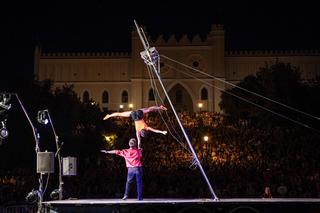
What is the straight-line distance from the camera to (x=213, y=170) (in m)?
28.2

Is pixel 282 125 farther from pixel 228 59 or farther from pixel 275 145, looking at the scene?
pixel 228 59

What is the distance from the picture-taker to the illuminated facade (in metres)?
75.8

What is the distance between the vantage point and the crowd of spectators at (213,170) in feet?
82.6

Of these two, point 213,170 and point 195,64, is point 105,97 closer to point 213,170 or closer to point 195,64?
point 195,64

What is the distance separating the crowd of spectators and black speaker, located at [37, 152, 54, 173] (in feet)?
16.1

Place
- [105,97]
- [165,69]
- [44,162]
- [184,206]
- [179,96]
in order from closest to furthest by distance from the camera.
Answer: [184,206], [44,162], [165,69], [179,96], [105,97]

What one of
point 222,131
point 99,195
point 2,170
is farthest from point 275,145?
point 2,170

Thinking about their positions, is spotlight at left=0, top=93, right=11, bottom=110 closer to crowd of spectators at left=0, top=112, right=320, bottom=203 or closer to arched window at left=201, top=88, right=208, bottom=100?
crowd of spectators at left=0, top=112, right=320, bottom=203

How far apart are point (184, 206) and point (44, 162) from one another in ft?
14.5

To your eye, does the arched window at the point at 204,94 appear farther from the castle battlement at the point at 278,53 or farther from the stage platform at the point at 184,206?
the stage platform at the point at 184,206

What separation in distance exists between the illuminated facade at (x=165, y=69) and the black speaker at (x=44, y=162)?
59207 millimetres

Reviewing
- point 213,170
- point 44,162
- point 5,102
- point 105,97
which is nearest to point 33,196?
point 44,162

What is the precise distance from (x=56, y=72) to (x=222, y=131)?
42292 millimetres

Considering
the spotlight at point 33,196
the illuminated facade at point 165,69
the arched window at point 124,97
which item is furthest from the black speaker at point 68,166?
the arched window at point 124,97
